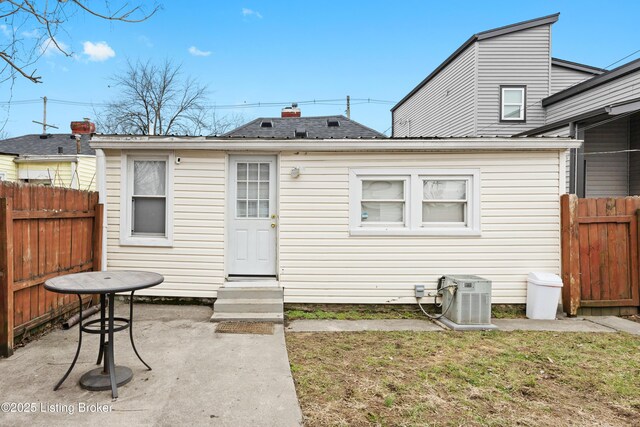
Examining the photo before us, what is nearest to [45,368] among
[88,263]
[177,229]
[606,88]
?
[88,263]

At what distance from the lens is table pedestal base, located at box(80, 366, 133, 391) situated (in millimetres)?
2998

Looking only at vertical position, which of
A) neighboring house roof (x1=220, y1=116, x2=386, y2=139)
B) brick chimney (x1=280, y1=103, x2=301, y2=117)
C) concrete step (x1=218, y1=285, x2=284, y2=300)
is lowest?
concrete step (x1=218, y1=285, x2=284, y2=300)

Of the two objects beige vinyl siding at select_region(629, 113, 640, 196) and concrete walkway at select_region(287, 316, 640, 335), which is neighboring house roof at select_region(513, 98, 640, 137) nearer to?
beige vinyl siding at select_region(629, 113, 640, 196)

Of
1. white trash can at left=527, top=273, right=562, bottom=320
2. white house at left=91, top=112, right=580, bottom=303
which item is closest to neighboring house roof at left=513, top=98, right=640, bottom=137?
white house at left=91, top=112, right=580, bottom=303

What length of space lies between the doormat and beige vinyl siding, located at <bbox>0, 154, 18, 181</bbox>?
1129 cm

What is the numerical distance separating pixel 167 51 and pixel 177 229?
21337 millimetres

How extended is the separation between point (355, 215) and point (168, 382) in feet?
11.5

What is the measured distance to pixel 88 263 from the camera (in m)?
5.29

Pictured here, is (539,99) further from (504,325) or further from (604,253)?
(504,325)

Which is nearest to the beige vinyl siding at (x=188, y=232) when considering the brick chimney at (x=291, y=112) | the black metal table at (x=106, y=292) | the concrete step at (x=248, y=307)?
the concrete step at (x=248, y=307)

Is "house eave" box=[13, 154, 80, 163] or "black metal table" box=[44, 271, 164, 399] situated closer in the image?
"black metal table" box=[44, 271, 164, 399]

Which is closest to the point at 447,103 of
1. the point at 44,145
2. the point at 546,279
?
the point at 546,279

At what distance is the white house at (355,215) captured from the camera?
221 inches

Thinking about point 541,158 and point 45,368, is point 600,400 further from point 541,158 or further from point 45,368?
point 45,368
